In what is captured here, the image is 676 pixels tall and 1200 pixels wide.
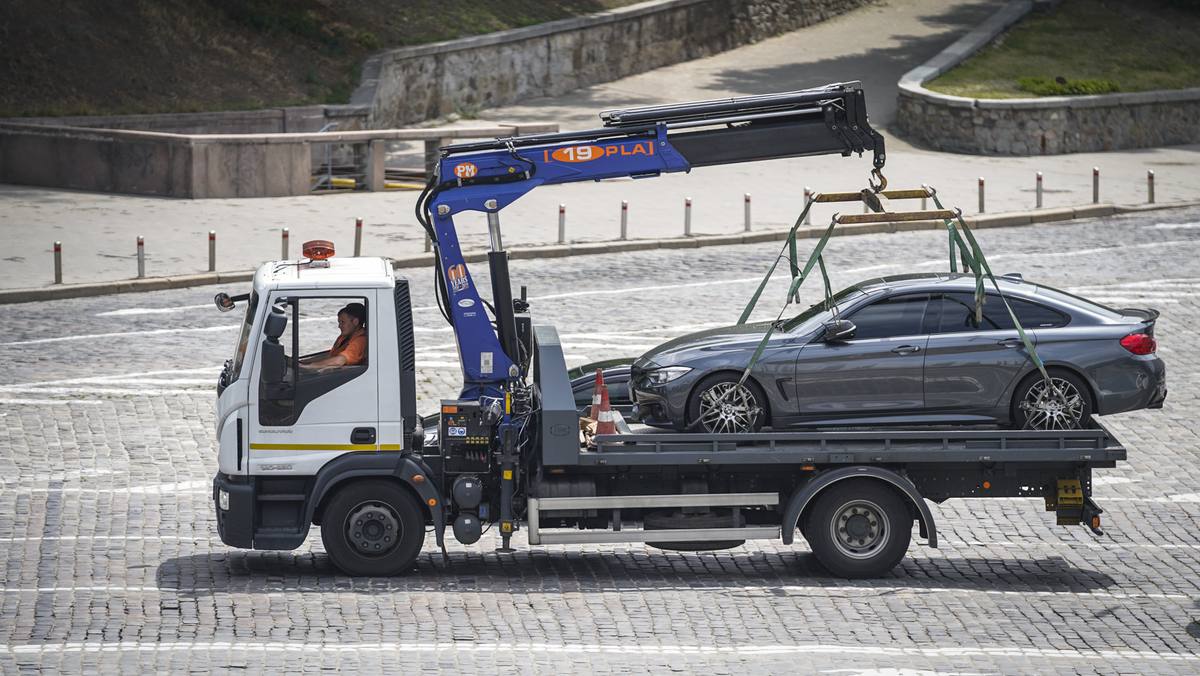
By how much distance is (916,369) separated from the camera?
13.3 metres

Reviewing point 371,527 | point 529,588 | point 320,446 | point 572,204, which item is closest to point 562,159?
point 320,446

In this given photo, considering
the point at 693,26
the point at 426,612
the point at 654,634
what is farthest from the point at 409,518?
the point at 693,26

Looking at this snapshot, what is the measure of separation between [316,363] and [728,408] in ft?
10.8

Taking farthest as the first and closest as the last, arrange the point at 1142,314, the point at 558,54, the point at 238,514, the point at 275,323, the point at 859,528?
1. the point at 558,54
2. the point at 1142,314
3. the point at 859,528
4. the point at 238,514
5. the point at 275,323

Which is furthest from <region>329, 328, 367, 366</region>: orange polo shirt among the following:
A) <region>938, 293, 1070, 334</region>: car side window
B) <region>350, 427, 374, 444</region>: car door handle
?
<region>938, 293, 1070, 334</region>: car side window

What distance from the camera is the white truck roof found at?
40.7 feet

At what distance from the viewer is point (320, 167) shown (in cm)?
3238

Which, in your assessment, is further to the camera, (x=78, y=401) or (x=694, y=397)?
(x=78, y=401)

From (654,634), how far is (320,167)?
2234 cm

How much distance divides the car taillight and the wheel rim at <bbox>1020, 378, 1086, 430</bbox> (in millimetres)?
606

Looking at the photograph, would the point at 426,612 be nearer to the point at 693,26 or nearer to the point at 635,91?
the point at 635,91

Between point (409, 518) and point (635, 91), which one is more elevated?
point (635, 91)

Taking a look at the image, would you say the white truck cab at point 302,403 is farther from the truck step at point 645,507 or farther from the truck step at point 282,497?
the truck step at point 645,507

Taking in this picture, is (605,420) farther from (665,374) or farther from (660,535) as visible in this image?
(665,374)
